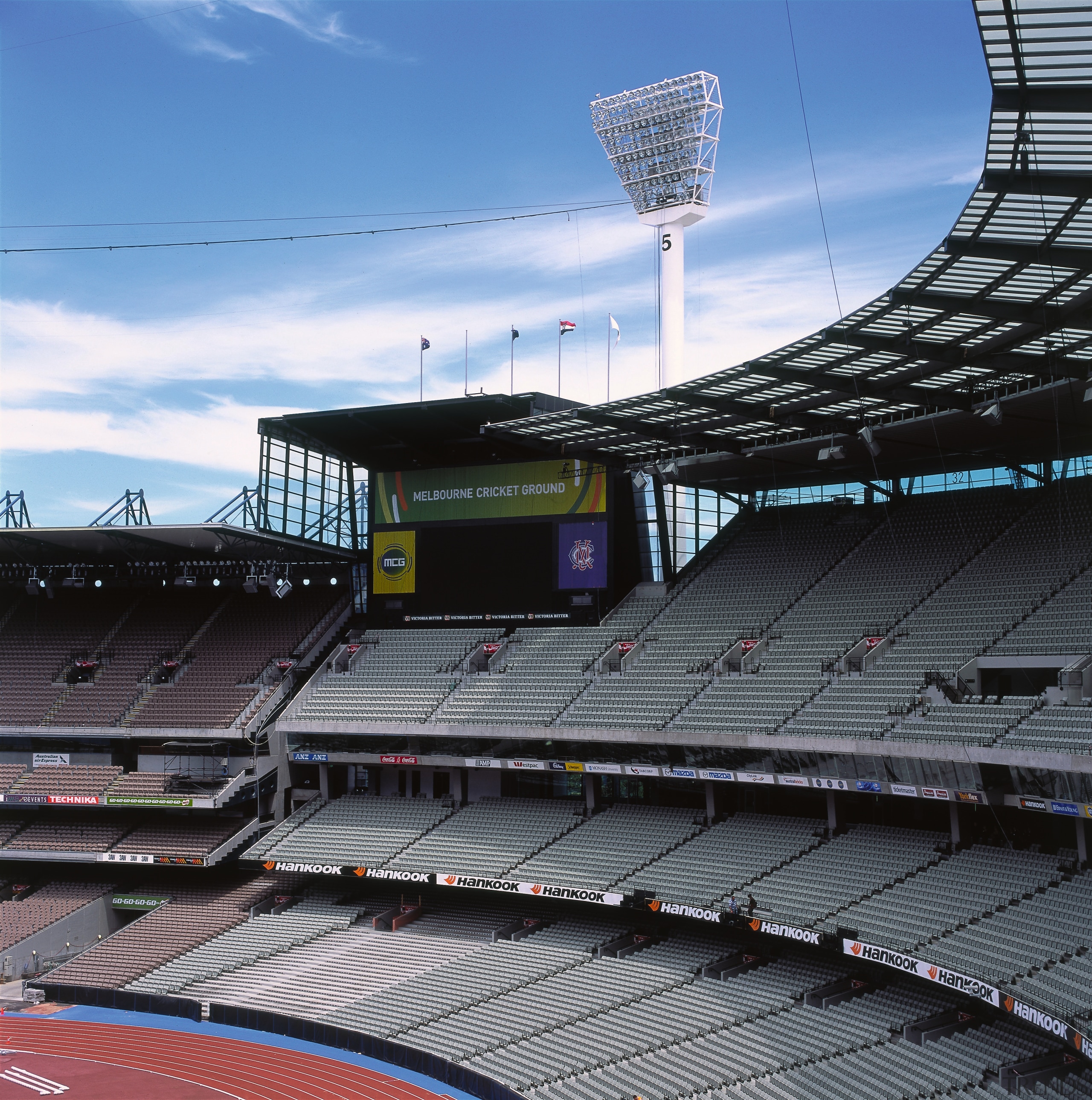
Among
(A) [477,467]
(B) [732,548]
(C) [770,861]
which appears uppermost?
(A) [477,467]

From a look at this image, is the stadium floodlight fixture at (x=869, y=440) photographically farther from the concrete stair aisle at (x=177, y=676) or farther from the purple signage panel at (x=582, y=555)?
the concrete stair aisle at (x=177, y=676)

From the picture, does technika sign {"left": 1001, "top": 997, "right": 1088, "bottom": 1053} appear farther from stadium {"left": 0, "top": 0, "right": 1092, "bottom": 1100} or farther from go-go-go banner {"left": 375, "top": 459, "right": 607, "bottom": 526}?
go-go-go banner {"left": 375, "top": 459, "right": 607, "bottom": 526}

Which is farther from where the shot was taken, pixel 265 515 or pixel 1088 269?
pixel 265 515

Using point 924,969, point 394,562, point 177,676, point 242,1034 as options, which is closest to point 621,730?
point 924,969

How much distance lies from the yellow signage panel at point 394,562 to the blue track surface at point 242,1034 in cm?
1724

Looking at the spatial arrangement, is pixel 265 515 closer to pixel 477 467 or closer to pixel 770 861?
pixel 477 467

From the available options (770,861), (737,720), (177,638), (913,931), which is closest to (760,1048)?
(913,931)

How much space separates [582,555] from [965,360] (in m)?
18.3

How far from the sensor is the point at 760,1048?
26.2 meters

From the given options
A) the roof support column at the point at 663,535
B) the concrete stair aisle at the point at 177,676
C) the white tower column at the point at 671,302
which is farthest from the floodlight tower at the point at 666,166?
the concrete stair aisle at the point at 177,676

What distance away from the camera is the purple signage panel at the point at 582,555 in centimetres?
4319

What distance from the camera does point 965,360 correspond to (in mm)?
27734

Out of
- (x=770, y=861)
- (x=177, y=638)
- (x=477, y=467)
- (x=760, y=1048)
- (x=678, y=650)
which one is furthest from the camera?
(x=177, y=638)

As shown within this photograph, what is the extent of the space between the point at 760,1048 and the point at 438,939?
13178 millimetres
